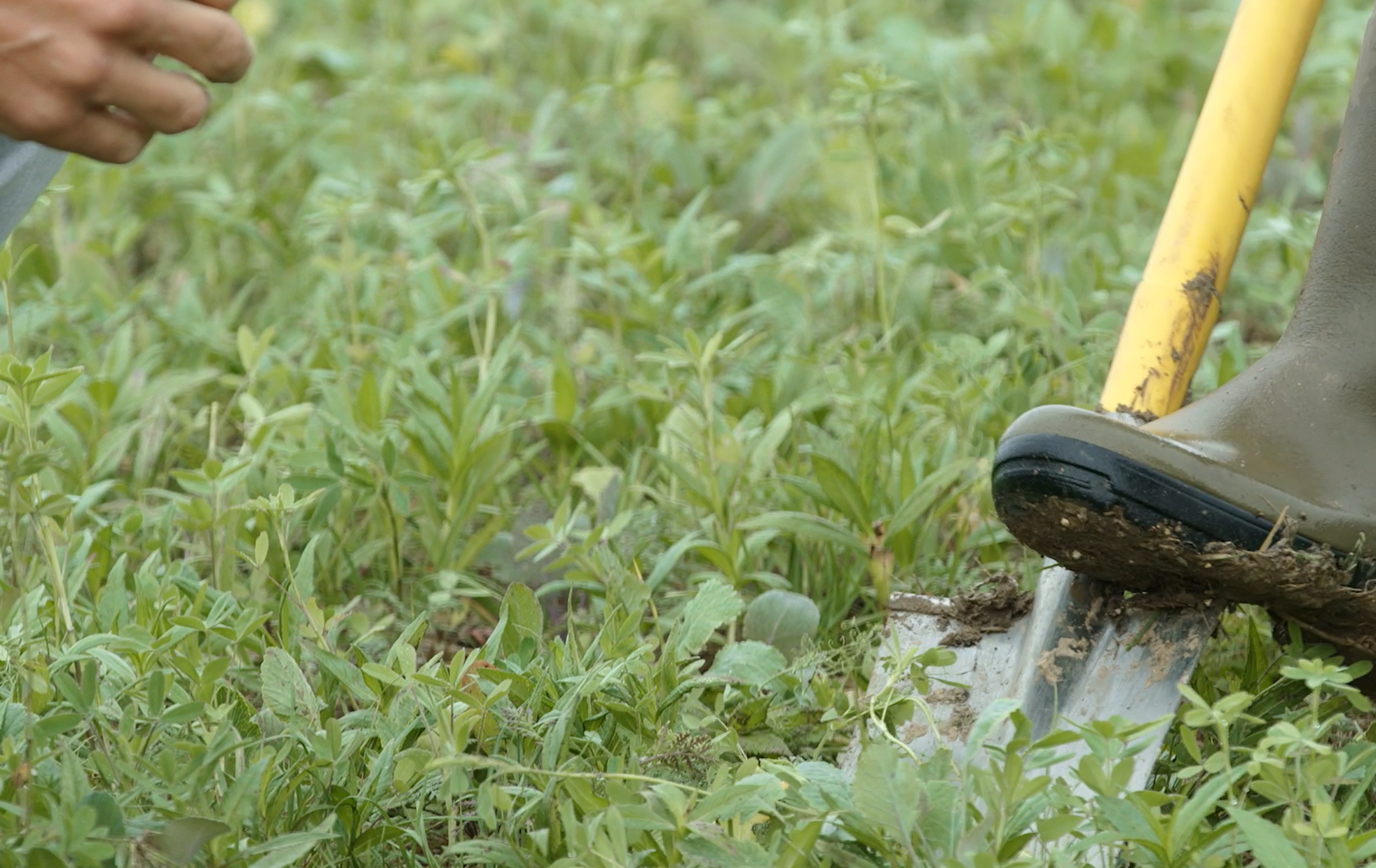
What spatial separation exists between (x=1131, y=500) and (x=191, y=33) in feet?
3.15

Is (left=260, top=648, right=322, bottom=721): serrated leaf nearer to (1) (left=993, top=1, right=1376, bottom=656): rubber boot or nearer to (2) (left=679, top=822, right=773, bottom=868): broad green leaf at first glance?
(2) (left=679, top=822, right=773, bottom=868): broad green leaf

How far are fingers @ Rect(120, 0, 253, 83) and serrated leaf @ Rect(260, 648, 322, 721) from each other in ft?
1.83

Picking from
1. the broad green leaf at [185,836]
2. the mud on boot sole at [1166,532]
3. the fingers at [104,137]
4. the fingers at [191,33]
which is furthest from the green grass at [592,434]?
the fingers at [191,33]

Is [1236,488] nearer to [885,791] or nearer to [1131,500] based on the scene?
[1131,500]

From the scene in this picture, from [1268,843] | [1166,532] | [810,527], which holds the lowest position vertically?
[810,527]

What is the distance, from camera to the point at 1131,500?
Answer: 146 centimetres

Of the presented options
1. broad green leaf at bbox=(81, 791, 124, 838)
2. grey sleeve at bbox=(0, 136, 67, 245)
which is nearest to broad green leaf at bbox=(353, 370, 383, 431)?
grey sleeve at bbox=(0, 136, 67, 245)

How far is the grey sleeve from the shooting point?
5.05 ft

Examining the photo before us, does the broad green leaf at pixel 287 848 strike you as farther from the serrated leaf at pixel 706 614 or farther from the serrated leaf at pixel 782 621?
the serrated leaf at pixel 782 621

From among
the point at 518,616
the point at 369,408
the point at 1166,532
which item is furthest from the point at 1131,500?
the point at 369,408

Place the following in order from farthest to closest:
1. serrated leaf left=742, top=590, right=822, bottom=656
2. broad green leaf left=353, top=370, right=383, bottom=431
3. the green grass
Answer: broad green leaf left=353, top=370, right=383, bottom=431 → serrated leaf left=742, top=590, right=822, bottom=656 → the green grass

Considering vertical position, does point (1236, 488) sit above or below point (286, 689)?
above

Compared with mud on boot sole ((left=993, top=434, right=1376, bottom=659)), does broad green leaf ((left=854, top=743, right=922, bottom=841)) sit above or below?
below

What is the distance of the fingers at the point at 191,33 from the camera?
4.19 ft
